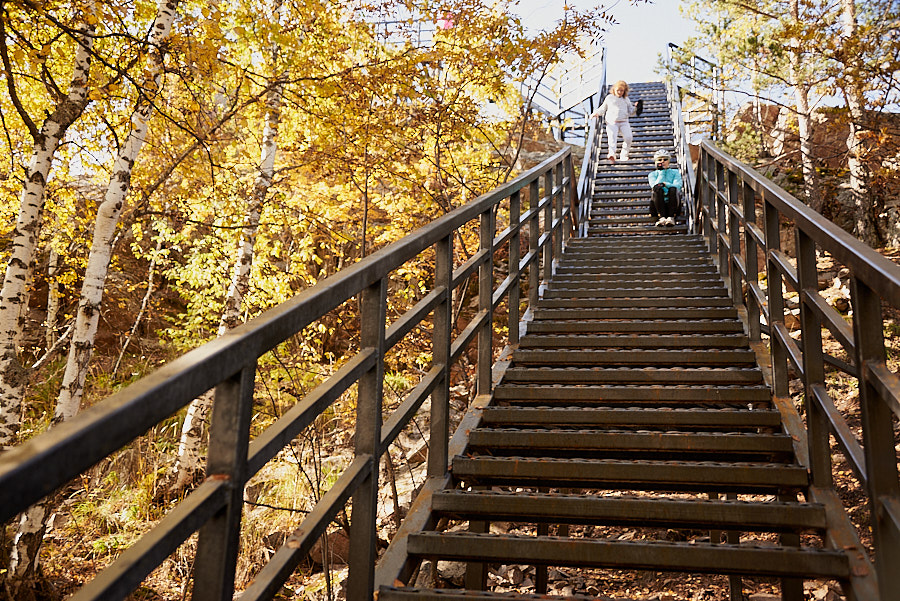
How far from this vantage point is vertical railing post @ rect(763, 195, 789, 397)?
3.65 metres

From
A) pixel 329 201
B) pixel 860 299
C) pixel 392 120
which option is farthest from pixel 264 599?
pixel 329 201

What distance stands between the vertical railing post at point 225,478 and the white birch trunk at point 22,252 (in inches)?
215

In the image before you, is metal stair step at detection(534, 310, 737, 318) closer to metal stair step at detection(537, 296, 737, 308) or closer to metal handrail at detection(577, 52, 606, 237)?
metal stair step at detection(537, 296, 737, 308)

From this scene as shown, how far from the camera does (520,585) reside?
666 centimetres

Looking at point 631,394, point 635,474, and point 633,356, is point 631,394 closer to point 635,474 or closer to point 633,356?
point 633,356

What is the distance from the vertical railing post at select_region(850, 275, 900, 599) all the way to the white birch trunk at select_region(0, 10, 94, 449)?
611 centimetres

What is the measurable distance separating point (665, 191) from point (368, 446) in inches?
381

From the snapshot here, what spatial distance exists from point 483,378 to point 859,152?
9.35m

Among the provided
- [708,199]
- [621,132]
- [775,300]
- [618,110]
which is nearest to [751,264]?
[775,300]

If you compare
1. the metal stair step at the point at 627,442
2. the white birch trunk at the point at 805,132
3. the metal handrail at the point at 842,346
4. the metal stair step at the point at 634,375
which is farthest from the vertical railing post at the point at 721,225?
the white birch trunk at the point at 805,132

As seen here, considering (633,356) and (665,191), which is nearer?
(633,356)

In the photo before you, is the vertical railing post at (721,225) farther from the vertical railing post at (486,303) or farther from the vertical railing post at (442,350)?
the vertical railing post at (442,350)

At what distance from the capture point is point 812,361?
2.79m

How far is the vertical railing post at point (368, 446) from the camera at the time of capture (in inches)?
92.3
